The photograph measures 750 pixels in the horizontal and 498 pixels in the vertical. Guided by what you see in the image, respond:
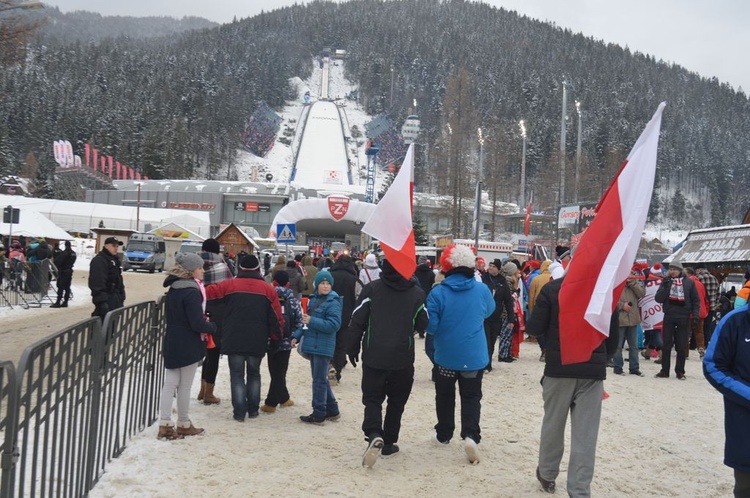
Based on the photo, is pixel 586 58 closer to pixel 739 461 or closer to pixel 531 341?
pixel 531 341

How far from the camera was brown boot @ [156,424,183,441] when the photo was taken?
6703 millimetres

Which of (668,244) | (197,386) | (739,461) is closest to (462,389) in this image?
(739,461)

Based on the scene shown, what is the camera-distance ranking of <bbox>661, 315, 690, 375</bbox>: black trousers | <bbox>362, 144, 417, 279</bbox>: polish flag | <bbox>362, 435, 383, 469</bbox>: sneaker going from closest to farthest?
<bbox>362, 435, 383, 469</bbox>: sneaker < <bbox>362, 144, 417, 279</bbox>: polish flag < <bbox>661, 315, 690, 375</bbox>: black trousers

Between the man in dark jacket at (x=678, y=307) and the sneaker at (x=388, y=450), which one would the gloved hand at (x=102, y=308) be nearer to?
Result: the sneaker at (x=388, y=450)

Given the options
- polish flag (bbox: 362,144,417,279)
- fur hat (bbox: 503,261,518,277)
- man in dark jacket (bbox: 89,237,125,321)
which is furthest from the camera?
fur hat (bbox: 503,261,518,277)

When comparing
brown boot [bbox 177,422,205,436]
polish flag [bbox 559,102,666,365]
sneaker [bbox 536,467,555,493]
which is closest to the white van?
brown boot [bbox 177,422,205,436]

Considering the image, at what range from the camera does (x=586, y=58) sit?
600 feet

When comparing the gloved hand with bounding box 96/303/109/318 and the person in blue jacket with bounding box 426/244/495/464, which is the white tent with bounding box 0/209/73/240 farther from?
the person in blue jacket with bounding box 426/244/495/464

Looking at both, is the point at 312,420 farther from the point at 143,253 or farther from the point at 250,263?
the point at 143,253

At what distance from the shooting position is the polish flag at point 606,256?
4719 millimetres

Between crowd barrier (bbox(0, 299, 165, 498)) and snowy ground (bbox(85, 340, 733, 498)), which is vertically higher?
crowd barrier (bbox(0, 299, 165, 498))

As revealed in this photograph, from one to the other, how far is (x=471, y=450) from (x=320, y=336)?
2304 mm

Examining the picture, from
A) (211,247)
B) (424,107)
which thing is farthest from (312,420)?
(424,107)

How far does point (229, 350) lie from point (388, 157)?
468 feet
